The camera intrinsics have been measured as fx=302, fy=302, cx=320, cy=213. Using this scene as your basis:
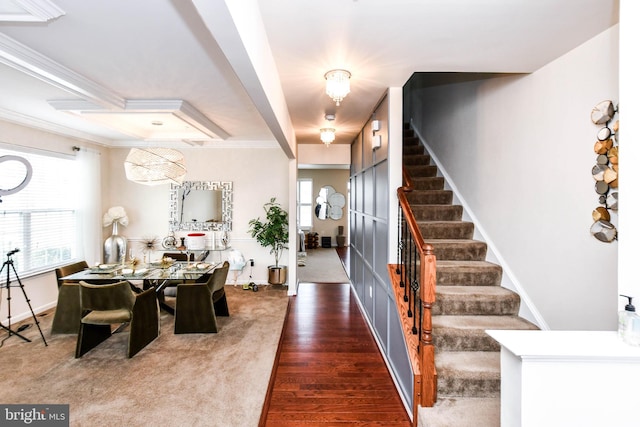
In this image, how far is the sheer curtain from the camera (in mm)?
4777

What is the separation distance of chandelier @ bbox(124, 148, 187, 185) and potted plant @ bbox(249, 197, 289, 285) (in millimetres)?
1745

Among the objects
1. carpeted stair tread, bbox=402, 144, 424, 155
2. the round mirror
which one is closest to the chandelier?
the round mirror

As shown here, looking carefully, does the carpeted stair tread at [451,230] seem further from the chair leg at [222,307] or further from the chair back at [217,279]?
the chair leg at [222,307]

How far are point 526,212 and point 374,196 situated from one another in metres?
1.49

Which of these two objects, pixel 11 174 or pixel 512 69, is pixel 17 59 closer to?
pixel 11 174

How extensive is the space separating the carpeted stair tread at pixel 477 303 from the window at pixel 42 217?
4.74 metres

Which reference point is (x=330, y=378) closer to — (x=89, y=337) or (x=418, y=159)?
(x=89, y=337)

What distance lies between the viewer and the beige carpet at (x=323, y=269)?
19.9 feet

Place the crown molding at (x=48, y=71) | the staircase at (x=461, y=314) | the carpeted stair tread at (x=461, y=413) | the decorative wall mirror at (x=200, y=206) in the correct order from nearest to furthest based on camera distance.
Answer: the carpeted stair tread at (x=461, y=413) → the staircase at (x=461, y=314) → the crown molding at (x=48, y=71) → the decorative wall mirror at (x=200, y=206)

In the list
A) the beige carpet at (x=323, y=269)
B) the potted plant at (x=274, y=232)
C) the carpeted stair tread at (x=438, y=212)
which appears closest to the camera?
the carpeted stair tread at (x=438, y=212)

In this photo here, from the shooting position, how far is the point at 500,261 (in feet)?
9.35

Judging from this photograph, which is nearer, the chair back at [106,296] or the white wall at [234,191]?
the chair back at [106,296]

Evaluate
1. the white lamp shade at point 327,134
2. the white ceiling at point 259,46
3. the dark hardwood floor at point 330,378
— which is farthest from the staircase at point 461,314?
the white ceiling at point 259,46

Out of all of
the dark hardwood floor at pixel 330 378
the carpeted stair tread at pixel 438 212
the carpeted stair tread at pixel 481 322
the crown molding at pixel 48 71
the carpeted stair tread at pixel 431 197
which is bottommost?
the dark hardwood floor at pixel 330 378
